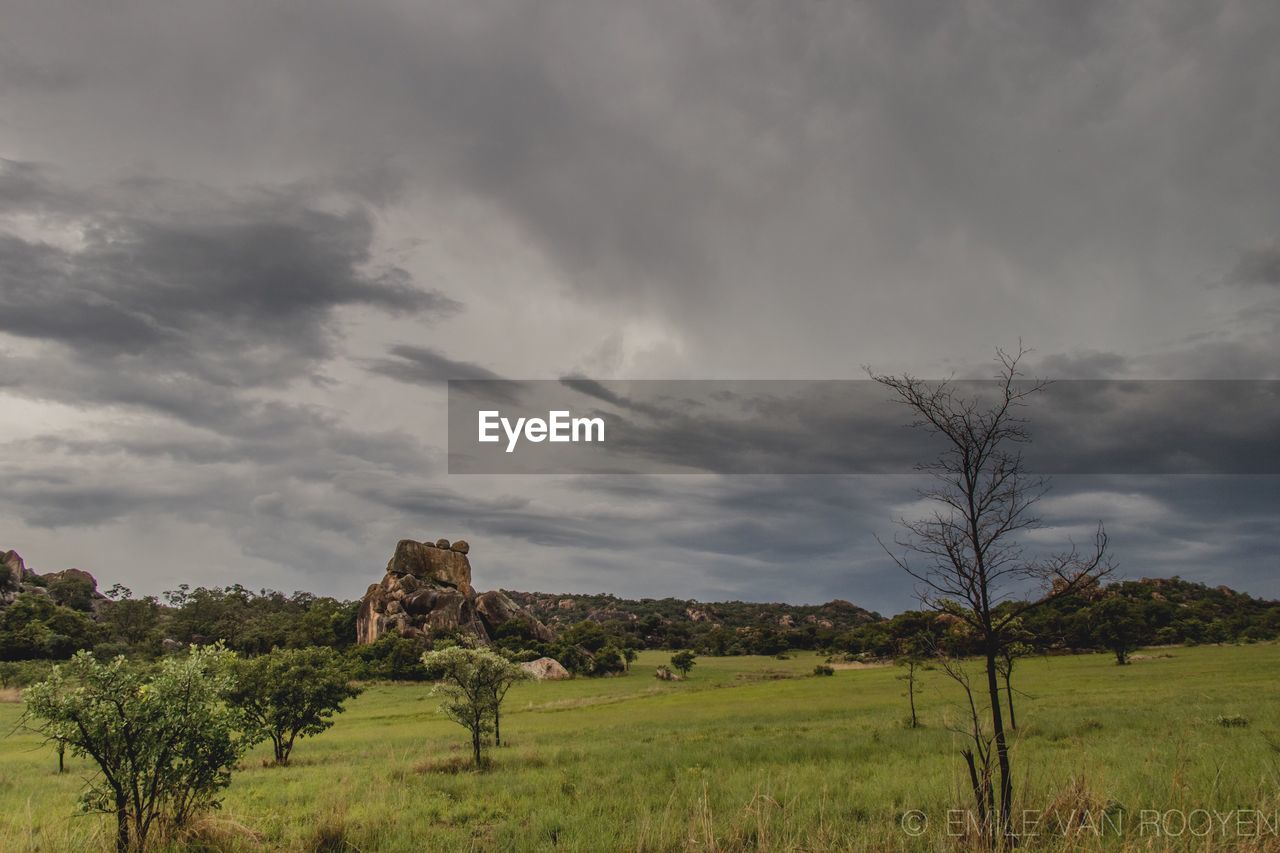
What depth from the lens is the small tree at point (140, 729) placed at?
12.1 meters

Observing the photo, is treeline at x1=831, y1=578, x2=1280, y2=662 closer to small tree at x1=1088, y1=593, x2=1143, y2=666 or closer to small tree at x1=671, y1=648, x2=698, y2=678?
small tree at x1=1088, y1=593, x2=1143, y2=666

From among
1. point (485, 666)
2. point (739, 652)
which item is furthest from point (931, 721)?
point (739, 652)

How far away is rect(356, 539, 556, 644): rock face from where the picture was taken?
113875mm

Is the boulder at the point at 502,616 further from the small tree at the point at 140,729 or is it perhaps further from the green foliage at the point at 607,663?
the small tree at the point at 140,729

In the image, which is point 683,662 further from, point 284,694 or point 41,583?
point 41,583

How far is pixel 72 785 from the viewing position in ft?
82.5

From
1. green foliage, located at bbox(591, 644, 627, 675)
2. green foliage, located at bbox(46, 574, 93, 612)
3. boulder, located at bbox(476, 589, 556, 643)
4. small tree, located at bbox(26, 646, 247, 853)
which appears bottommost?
green foliage, located at bbox(591, 644, 627, 675)

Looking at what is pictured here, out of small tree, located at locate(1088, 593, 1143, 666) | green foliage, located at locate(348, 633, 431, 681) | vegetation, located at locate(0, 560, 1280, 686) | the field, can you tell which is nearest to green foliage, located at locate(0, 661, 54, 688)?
vegetation, located at locate(0, 560, 1280, 686)

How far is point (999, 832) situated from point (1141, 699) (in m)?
40.3

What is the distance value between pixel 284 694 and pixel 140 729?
24315mm

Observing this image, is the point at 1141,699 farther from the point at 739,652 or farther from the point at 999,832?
the point at 739,652

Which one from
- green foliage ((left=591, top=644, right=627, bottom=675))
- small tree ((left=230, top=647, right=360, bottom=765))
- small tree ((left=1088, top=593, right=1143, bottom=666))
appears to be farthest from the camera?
green foliage ((left=591, top=644, right=627, bottom=675))

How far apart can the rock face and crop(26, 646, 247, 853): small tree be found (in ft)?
317

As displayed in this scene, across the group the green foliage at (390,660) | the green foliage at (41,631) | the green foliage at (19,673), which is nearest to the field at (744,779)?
the green foliage at (19,673)
